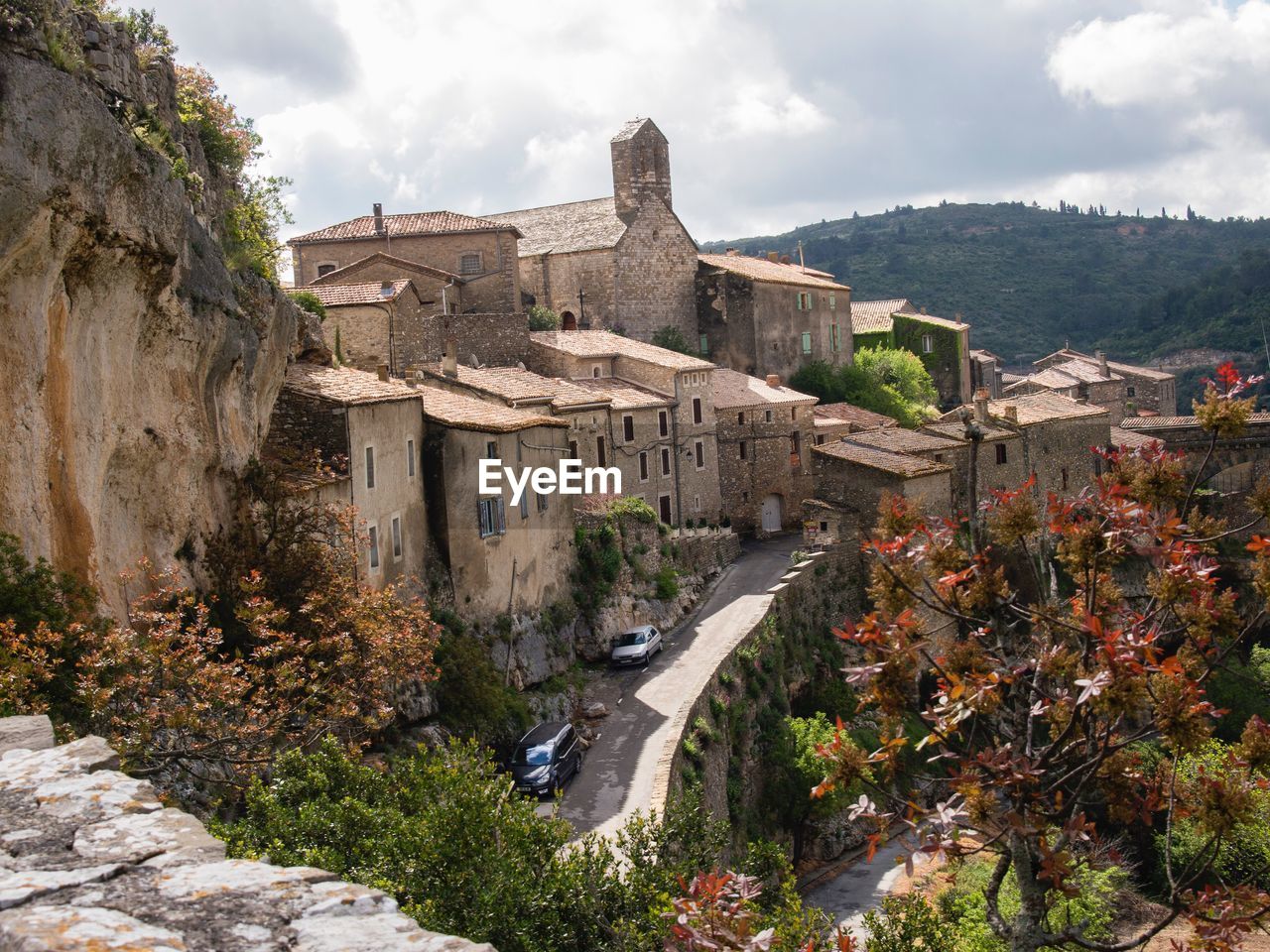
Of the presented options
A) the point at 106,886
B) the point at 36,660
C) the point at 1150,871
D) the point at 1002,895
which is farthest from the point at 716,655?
the point at 106,886

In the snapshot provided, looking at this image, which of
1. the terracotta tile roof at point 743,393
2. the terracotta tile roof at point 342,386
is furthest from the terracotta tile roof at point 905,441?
the terracotta tile roof at point 342,386

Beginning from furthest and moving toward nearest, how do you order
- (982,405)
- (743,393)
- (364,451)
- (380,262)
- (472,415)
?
(982,405) < (743,393) < (380,262) < (472,415) < (364,451)

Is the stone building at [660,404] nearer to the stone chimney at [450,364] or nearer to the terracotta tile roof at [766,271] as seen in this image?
the stone chimney at [450,364]

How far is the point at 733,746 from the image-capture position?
32.3 m

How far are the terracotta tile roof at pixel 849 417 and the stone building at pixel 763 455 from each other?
69.1 inches

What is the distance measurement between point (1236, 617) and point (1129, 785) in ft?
5.26

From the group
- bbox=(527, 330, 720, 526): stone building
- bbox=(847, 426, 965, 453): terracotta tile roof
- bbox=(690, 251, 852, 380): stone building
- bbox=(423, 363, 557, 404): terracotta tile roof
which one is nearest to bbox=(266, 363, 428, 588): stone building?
bbox=(423, 363, 557, 404): terracotta tile roof

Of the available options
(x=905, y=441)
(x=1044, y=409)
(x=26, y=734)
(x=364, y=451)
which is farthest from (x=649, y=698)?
(x=1044, y=409)

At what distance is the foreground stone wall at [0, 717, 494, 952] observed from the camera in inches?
242

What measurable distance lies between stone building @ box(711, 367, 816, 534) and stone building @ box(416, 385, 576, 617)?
569 inches

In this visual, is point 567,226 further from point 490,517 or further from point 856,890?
point 856,890

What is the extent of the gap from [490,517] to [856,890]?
11694mm

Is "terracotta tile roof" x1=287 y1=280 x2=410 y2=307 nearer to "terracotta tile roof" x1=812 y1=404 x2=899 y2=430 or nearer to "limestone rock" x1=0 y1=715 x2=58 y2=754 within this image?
"terracotta tile roof" x1=812 y1=404 x2=899 y2=430

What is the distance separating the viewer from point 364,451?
1011 inches
